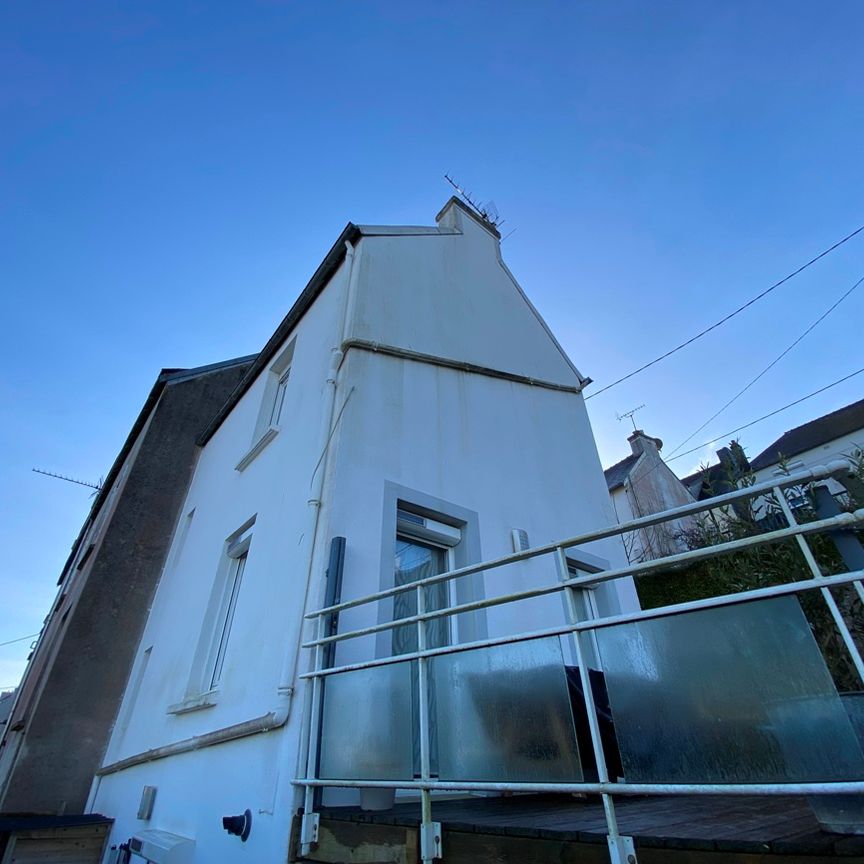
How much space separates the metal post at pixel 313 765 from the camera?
270 centimetres

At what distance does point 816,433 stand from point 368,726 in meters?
27.2

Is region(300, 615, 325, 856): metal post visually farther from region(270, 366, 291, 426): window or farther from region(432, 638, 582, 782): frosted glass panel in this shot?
region(270, 366, 291, 426): window

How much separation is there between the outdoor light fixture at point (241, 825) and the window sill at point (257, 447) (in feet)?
12.6

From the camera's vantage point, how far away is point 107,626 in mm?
7211

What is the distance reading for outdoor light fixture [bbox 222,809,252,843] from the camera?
312 centimetres

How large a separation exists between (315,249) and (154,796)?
7538 millimetres

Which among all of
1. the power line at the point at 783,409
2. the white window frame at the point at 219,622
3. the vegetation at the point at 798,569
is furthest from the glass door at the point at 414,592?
the power line at the point at 783,409

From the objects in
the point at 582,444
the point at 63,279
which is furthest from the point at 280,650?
the point at 63,279

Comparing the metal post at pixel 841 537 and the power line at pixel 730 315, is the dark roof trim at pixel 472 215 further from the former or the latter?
the metal post at pixel 841 537

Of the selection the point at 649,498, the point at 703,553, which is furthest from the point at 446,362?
the point at 649,498

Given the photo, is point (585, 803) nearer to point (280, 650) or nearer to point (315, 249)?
point (280, 650)

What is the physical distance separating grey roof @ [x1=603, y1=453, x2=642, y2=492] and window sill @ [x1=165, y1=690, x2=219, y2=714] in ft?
54.7

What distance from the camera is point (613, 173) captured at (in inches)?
333

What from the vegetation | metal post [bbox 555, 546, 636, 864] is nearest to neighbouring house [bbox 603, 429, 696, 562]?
the vegetation
